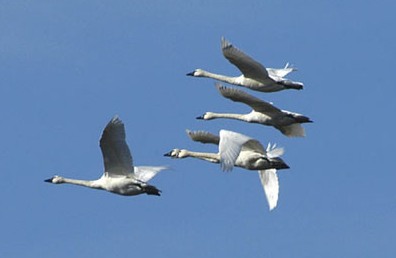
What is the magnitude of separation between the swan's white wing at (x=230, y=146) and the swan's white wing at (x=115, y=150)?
284 centimetres

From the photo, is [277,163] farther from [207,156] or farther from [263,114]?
[207,156]

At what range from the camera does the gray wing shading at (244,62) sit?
72375mm

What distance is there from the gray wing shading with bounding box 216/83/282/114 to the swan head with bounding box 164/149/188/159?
15.5ft

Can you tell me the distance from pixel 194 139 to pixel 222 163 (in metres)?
6.33

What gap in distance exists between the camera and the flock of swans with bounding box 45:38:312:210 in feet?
233

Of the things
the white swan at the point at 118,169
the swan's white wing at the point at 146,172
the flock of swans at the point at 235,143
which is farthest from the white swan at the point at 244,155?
the white swan at the point at 118,169

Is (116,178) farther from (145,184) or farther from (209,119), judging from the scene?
(209,119)

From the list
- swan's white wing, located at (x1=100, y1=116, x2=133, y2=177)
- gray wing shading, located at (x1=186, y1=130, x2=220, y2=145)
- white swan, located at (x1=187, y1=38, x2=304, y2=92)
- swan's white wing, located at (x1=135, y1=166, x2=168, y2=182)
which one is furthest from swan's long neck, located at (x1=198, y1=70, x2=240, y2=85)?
swan's white wing, located at (x1=100, y1=116, x2=133, y2=177)

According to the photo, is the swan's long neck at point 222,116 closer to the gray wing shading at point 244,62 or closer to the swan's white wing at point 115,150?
the gray wing shading at point 244,62

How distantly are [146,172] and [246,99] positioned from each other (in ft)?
12.1

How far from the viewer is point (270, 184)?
3049 inches

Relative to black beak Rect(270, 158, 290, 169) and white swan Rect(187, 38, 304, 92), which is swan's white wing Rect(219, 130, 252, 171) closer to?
white swan Rect(187, 38, 304, 92)

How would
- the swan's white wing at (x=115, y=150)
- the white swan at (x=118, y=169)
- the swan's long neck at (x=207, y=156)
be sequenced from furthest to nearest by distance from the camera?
the swan's long neck at (x=207, y=156)
the white swan at (x=118, y=169)
the swan's white wing at (x=115, y=150)

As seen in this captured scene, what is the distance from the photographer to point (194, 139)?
249ft
